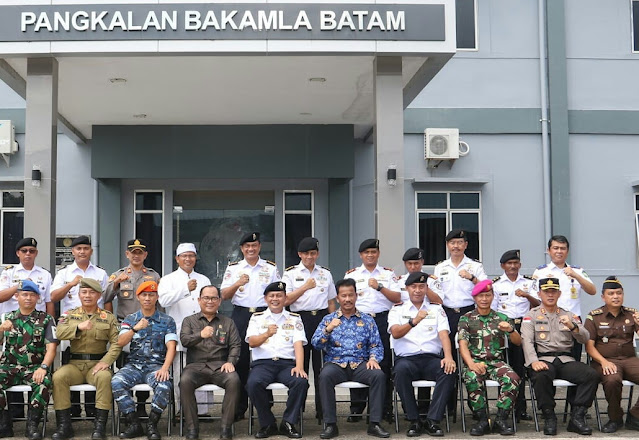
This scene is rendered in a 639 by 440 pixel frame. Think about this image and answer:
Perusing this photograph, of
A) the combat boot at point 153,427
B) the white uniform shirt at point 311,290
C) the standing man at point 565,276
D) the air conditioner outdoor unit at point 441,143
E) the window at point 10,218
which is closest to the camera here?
the combat boot at point 153,427

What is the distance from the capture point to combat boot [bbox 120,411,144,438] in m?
6.06

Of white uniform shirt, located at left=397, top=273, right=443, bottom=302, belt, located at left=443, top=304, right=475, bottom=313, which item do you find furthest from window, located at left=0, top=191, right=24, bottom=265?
belt, located at left=443, top=304, right=475, bottom=313

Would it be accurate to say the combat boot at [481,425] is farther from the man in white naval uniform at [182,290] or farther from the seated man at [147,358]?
the seated man at [147,358]

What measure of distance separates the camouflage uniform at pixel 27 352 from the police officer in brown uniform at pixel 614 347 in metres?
4.58

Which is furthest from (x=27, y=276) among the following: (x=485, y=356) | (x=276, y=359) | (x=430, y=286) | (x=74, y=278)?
(x=485, y=356)

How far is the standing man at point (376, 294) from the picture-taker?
6750 mm

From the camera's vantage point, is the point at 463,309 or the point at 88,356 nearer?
the point at 88,356

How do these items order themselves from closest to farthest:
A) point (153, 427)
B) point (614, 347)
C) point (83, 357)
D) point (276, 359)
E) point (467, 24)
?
point (153, 427) → point (83, 357) → point (276, 359) → point (614, 347) → point (467, 24)

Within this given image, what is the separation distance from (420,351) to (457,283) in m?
0.84

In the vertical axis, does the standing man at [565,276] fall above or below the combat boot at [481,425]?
above

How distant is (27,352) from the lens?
6.24 metres

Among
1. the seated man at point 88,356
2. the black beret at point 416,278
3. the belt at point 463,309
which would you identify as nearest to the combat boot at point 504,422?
→ the belt at point 463,309

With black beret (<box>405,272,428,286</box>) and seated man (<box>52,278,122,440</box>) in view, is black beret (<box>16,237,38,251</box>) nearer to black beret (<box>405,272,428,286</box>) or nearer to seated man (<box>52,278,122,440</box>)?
seated man (<box>52,278,122,440</box>)

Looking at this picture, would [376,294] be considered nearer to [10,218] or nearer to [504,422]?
[504,422]
